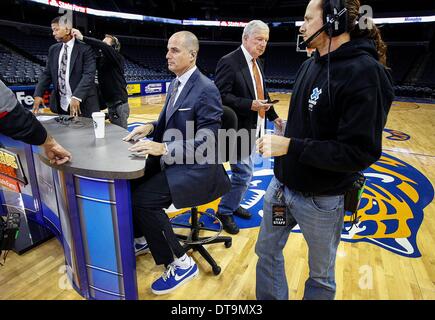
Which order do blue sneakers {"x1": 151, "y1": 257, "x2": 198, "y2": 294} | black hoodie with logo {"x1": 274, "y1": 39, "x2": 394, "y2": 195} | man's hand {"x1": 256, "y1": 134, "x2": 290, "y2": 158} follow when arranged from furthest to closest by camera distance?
1. blue sneakers {"x1": 151, "y1": 257, "x2": 198, "y2": 294}
2. man's hand {"x1": 256, "y1": 134, "x2": 290, "y2": 158}
3. black hoodie with logo {"x1": 274, "y1": 39, "x2": 394, "y2": 195}

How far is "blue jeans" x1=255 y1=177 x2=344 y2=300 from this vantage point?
48.0 inches

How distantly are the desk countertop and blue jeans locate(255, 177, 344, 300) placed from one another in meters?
0.70

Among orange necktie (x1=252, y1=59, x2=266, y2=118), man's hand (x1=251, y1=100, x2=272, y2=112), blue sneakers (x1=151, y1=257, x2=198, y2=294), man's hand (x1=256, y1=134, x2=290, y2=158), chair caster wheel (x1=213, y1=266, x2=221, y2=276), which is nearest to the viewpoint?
man's hand (x1=256, y1=134, x2=290, y2=158)

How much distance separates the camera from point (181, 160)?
1.66 meters

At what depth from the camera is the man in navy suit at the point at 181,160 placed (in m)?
1.65

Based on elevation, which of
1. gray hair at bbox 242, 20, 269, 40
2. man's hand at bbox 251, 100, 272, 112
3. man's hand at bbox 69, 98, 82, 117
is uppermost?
gray hair at bbox 242, 20, 269, 40

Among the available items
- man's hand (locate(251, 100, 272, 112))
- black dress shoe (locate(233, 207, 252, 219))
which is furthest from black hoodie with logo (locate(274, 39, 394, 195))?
black dress shoe (locate(233, 207, 252, 219))

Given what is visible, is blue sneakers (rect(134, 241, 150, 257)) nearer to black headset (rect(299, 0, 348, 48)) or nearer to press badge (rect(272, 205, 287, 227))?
press badge (rect(272, 205, 287, 227))

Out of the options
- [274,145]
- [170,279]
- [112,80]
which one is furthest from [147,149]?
[112,80]

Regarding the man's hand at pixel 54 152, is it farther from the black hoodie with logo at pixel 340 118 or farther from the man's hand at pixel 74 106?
the man's hand at pixel 74 106

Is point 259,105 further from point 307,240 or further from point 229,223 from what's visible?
point 307,240

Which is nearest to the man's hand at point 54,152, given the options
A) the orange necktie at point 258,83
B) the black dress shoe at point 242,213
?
the orange necktie at point 258,83
